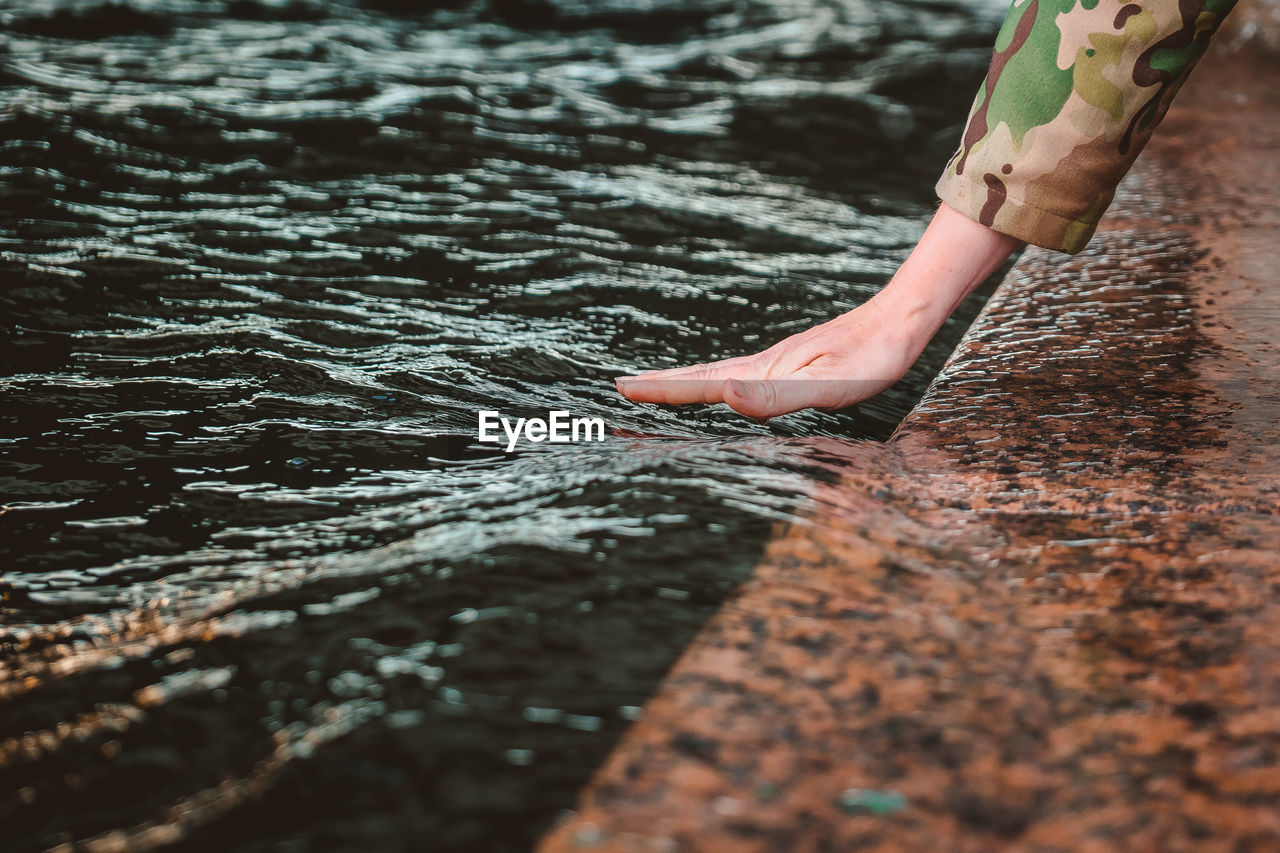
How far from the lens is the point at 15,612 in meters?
1.17

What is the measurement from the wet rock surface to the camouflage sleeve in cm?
32

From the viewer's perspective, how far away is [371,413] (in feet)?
5.85

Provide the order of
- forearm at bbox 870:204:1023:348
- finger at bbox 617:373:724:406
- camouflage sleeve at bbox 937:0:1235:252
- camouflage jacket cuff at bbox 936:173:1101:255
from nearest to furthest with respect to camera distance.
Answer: camouflage sleeve at bbox 937:0:1235:252 < camouflage jacket cuff at bbox 936:173:1101:255 < forearm at bbox 870:204:1023:348 < finger at bbox 617:373:724:406

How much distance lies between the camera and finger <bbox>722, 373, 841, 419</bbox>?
5.76 feet

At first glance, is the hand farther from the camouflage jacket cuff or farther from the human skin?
the camouflage jacket cuff

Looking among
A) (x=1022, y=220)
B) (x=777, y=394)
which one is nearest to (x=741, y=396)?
(x=777, y=394)

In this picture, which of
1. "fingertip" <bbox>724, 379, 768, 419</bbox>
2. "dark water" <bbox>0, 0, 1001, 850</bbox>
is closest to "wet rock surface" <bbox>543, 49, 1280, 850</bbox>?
"dark water" <bbox>0, 0, 1001, 850</bbox>

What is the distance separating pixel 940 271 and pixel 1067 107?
12.8 inches

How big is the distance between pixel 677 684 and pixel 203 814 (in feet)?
1.36

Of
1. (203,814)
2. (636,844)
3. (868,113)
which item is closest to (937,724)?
(636,844)

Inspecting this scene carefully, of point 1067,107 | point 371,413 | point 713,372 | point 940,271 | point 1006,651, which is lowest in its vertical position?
point 1006,651

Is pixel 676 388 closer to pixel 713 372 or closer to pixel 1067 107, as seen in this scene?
pixel 713 372

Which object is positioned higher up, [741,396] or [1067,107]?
[1067,107]

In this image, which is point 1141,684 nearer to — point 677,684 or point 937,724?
point 937,724
